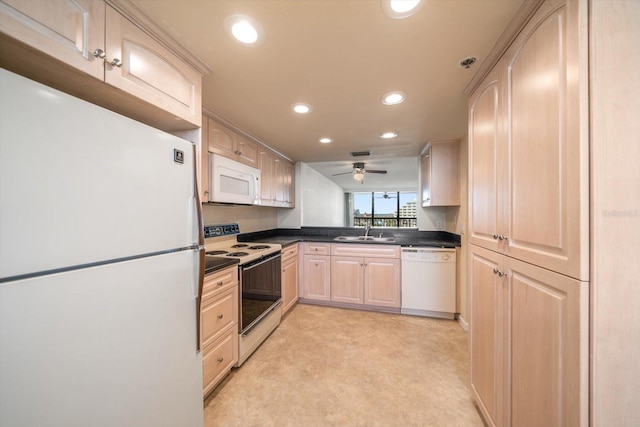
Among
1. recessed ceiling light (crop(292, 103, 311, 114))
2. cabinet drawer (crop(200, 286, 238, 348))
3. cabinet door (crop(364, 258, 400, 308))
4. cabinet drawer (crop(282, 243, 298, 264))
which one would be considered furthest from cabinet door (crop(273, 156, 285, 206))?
cabinet drawer (crop(200, 286, 238, 348))

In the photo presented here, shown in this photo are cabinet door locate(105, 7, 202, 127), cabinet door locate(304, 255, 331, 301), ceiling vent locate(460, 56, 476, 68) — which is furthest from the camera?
cabinet door locate(304, 255, 331, 301)

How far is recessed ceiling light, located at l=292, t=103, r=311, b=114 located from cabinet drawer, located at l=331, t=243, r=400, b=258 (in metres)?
1.81

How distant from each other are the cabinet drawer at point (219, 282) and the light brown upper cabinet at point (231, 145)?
3.43ft

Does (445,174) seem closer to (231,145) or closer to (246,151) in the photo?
(246,151)

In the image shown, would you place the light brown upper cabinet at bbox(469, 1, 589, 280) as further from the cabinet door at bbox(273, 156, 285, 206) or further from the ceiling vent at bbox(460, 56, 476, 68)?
the cabinet door at bbox(273, 156, 285, 206)

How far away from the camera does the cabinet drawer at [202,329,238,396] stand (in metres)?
1.55

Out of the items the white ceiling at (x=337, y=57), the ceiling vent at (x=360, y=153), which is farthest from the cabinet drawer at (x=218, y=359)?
Answer: the ceiling vent at (x=360, y=153)

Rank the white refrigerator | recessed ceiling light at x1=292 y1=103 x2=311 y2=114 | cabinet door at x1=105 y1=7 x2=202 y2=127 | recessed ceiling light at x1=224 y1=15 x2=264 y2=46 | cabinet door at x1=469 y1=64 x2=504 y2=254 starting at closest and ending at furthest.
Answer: the white refrigerator < cabinet door at x1=105 y1=7 x2=202 y2=127 < recessed ceiling light at x1=224 y1=15 x2=264 y2=46 < cabinet door at x1=469 y1=64 x2=504 y2=254 < recessed ceiling light at x1=292 y1=103 x2=311 y2=114

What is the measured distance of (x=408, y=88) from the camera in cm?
163

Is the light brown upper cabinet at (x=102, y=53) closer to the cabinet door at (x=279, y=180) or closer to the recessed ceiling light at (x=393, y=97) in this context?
the recessed ceiling light at (x=393, y=97)

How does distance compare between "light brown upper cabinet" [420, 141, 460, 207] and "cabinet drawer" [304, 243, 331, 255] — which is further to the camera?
"cabinet drawer" [304, 243, 331, 255]

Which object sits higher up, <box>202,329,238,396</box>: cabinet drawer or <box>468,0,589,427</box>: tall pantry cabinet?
<box>468,0,589,427</box>: tall pantry cabinet

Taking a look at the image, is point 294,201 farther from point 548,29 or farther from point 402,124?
point 548,29

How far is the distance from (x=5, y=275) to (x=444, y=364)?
260 cm
